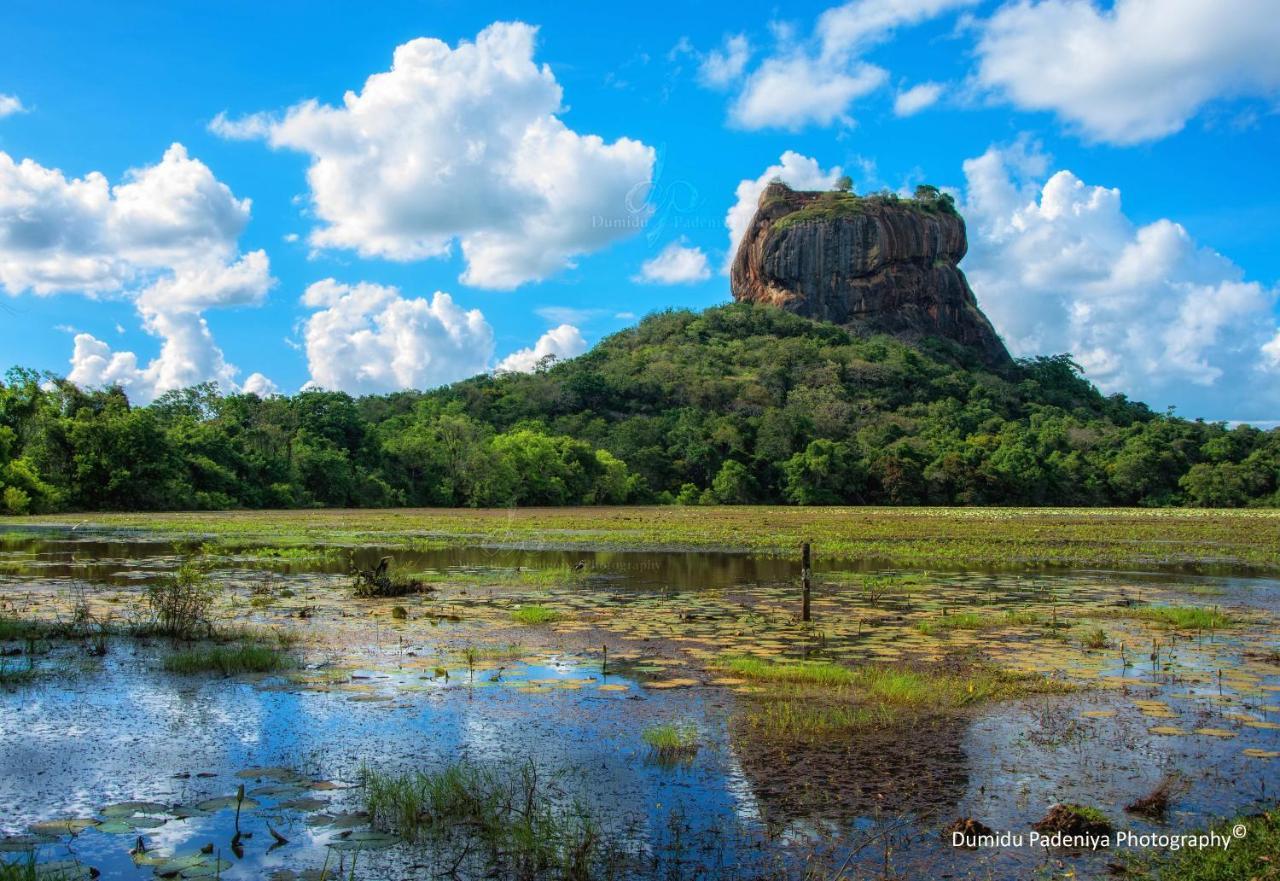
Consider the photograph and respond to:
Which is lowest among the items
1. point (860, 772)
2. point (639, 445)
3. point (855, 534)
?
point (860, 772)

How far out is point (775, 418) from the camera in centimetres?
8962

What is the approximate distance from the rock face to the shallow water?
14383 cm

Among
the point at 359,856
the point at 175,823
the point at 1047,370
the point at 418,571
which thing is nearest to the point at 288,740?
the point at 175,823

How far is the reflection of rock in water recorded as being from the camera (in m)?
6.75

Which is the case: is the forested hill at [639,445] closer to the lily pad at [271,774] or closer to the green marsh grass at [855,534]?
the green marsh grass at [855,534]

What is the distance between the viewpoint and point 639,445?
3465 inches

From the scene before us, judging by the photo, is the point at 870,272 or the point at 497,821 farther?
the point at 870,272

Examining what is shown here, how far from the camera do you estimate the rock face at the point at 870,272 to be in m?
156

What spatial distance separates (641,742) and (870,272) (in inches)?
6149

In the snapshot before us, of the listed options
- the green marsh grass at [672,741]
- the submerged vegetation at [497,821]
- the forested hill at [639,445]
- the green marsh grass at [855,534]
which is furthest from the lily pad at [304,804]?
the forested hill at [639,445]

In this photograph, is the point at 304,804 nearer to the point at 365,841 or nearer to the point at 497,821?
the point at 365,841

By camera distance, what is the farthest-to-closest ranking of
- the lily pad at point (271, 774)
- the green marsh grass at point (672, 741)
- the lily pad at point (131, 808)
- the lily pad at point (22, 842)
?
the green marsh grass at point (672, 741) → the lily pad at point (271, 774) → the lily pad at point (131, 808) → the lily pad at point (22, 842)

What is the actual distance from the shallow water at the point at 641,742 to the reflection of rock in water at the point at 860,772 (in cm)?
3

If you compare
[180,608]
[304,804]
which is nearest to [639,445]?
[180,608]
